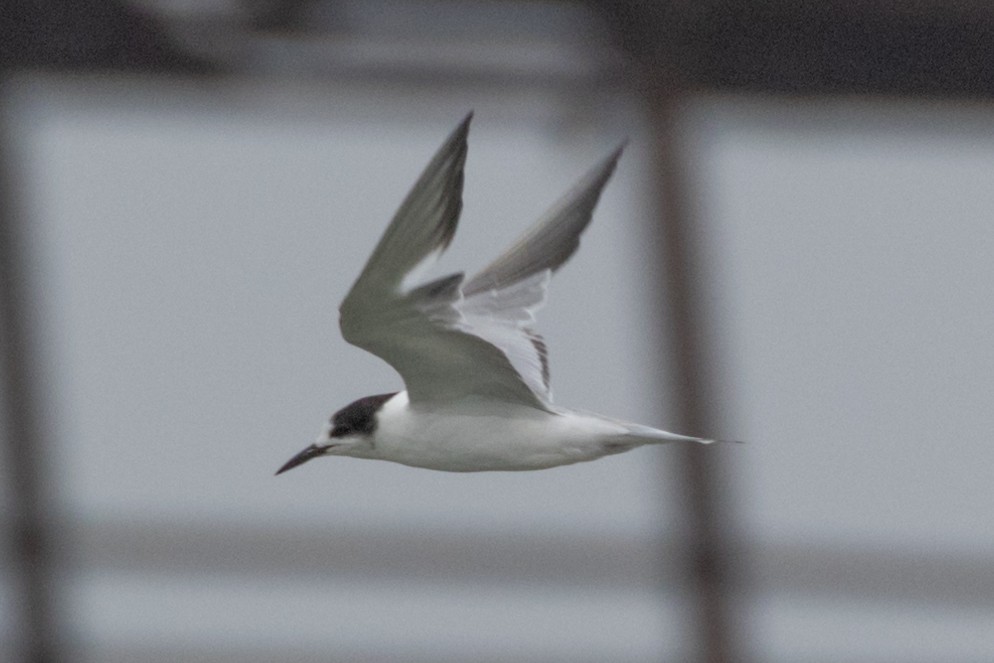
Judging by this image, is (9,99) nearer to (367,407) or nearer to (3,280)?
(3,280)

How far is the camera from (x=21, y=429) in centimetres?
590

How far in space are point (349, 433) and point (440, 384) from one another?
0.55 feet

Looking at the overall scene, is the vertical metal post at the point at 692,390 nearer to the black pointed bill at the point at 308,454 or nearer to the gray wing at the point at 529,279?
the gray wing at the point at 529,279

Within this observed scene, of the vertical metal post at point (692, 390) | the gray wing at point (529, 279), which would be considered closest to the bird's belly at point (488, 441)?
the gray wing at point (529, 279)

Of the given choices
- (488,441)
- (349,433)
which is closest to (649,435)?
(488,441)

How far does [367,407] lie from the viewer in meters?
3.28

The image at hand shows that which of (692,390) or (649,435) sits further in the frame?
(692,390)

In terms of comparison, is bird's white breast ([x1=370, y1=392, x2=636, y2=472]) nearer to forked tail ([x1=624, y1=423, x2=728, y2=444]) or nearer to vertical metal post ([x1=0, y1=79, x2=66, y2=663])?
forked tail ([x1=624, y1=423, x2=728, y2=444])

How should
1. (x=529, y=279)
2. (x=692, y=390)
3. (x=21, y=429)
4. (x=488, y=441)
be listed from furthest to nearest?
(x=21, y=429)
(x=692, y=390)
(x=529, y=279)
(x=488, y=441)

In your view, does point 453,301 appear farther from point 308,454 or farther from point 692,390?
point 692,390

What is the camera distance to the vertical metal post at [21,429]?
5.87 meters

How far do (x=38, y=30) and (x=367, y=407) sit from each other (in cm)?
273

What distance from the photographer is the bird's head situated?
3.26m

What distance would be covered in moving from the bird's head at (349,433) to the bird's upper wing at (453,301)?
0.08 meters
